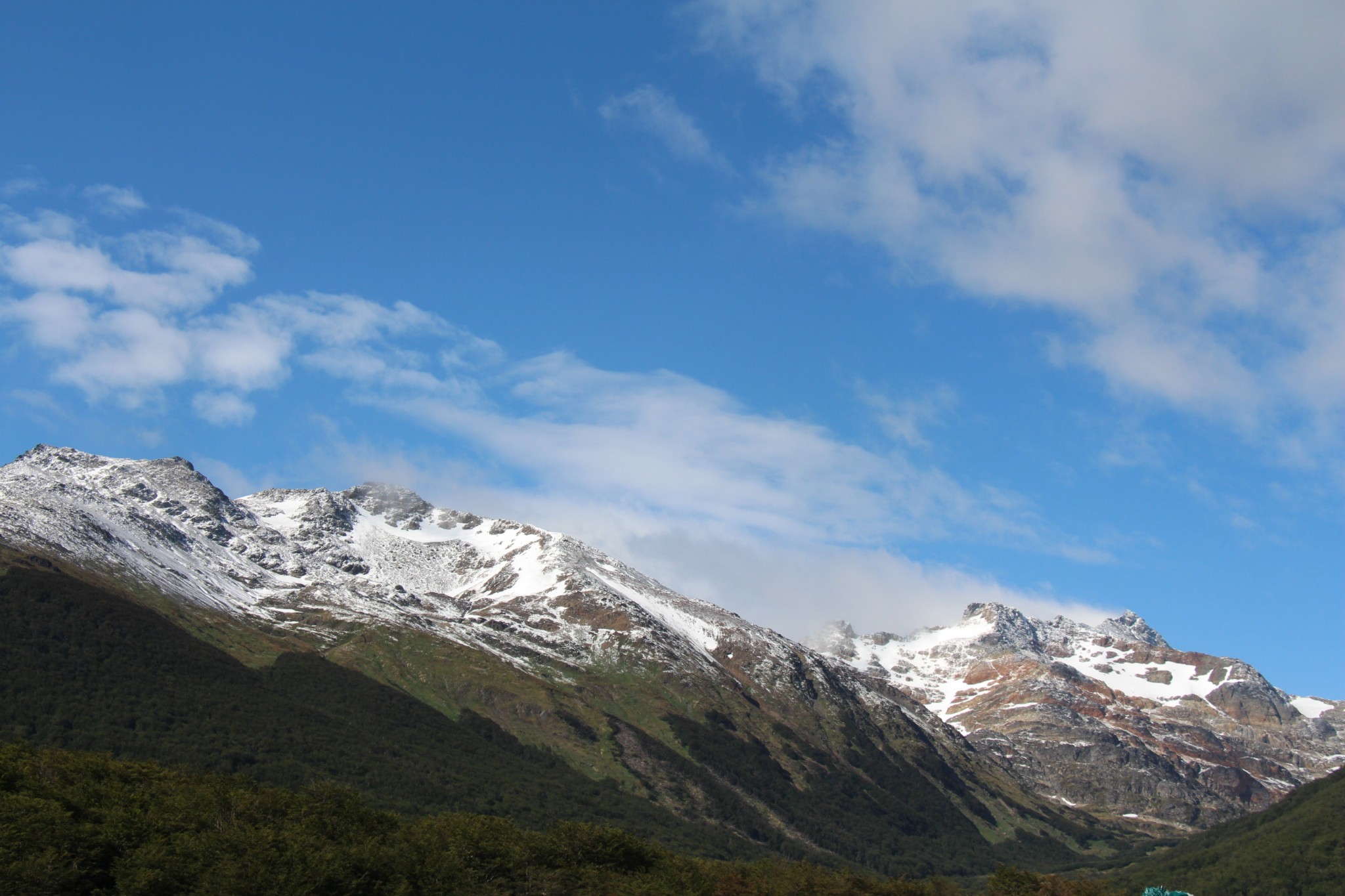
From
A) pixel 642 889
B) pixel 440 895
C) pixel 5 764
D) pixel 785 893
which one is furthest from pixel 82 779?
pixel 785 893

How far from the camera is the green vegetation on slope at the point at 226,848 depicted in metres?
139

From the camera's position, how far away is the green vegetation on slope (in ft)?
456

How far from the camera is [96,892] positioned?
13412cm

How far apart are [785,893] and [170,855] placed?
110 metres

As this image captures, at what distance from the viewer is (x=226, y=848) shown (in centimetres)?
15188

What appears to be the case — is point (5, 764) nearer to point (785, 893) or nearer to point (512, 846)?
point (512, 846)

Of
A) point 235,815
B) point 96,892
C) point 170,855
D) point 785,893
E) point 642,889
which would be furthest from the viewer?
point 785,893

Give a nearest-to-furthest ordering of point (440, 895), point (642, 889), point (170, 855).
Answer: point (170, 855)
point (440, 895)
point (642, 889)

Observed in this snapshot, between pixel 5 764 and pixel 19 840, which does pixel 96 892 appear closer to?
pixel 19 840

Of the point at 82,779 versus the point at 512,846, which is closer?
the point at 82,779

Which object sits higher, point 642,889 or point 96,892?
point 642,889

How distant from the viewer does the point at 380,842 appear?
177 metres

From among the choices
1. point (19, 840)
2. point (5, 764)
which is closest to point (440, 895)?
point (19, 840)

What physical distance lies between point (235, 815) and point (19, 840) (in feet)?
133
